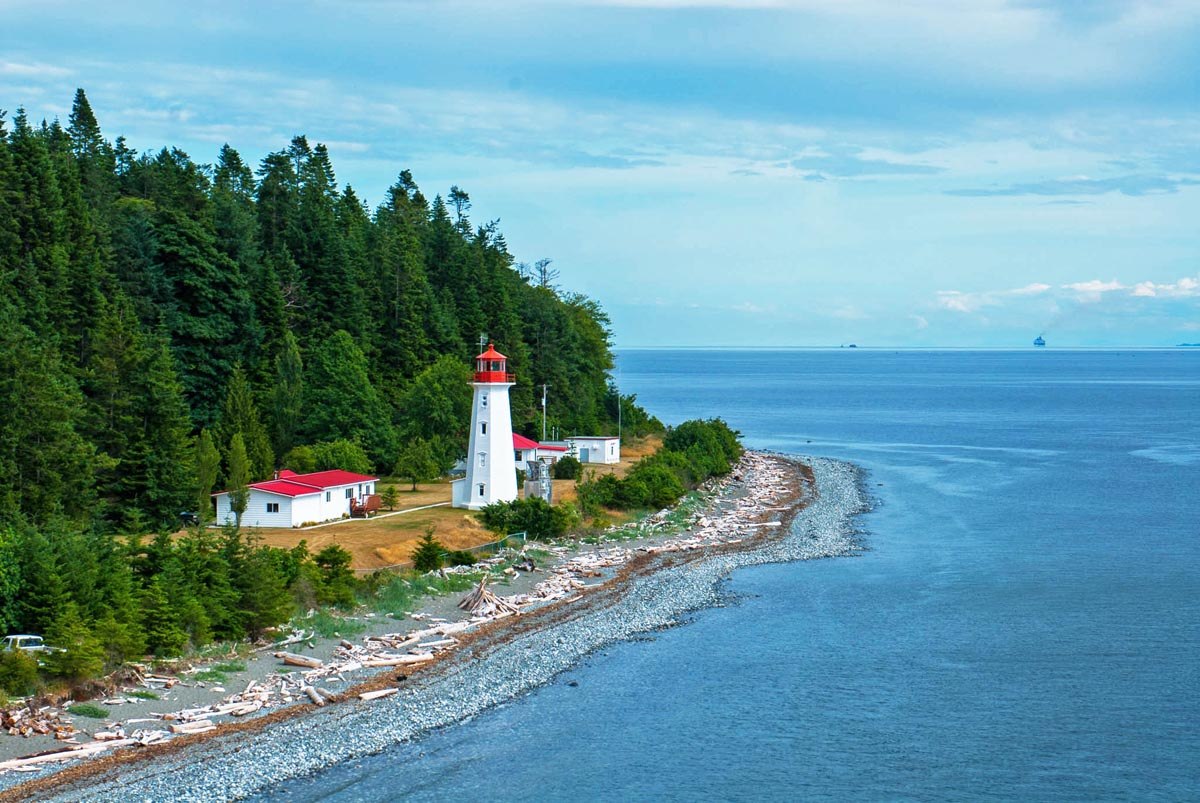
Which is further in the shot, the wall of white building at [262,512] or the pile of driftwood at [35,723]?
the wall of white building at [262,512]

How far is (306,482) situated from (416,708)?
2124cm

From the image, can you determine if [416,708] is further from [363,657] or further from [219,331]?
[219,331]

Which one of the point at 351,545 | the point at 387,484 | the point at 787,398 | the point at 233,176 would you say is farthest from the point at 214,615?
the point at 787,398

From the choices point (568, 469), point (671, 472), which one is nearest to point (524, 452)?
point (568, 469)

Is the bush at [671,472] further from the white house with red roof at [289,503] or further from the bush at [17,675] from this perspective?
the bush at [17,675]

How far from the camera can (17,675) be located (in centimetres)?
2542

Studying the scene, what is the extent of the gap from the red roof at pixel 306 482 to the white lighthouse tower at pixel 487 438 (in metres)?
4.41

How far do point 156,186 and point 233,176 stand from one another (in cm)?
2003

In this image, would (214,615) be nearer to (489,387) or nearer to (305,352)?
(489,387)

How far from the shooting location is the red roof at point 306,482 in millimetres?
45875

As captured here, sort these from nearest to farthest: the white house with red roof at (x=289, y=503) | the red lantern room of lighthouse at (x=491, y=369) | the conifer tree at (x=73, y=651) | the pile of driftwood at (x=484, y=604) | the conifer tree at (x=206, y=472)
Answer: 1. the conifer tree at (x=73, y=651)
2. the pile of driftwood at (x=484, y=604)
3. the white house with red roof at (x=289, y=503)
4. the conifer tree at (x=206, y=472)
5. the red lantern room of lighthouse at (x=491, y=369)

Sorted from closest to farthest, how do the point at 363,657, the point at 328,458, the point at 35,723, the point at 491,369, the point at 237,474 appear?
the point at 35,723 < the point at 363,657 < the point at 237,474 < the point at 491,369 < the point at 328,458

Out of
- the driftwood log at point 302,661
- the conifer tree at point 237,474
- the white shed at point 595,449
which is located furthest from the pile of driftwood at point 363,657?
the white shed at point 595,449

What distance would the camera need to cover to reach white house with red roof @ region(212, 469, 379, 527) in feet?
150
